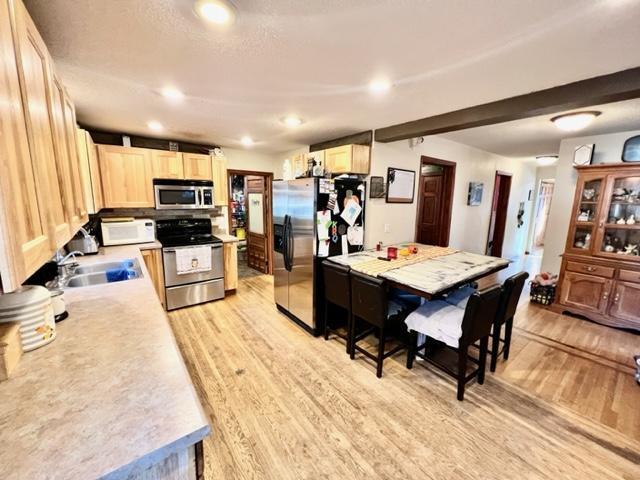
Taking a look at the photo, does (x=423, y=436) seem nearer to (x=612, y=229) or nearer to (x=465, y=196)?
(x=612, y=229)

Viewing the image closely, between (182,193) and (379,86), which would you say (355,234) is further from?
(182,193)

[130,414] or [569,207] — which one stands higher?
[569,207]

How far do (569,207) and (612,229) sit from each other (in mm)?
547

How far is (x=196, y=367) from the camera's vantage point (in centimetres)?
244

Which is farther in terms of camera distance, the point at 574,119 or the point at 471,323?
the point at 574,119

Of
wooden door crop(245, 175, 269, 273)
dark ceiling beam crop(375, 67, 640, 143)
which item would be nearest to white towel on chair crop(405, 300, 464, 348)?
dark ceiling beam crop(375, 67, 640, 143)

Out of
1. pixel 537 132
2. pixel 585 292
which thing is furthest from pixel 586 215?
pixel 537 132

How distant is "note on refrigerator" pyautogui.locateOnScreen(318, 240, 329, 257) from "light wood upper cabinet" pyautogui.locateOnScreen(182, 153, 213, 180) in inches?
85.4

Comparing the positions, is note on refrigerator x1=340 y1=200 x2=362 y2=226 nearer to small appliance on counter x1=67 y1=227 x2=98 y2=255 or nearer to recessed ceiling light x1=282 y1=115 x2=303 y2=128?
recessed ceiling light x1=282 y1=115 x2=303 y2=128

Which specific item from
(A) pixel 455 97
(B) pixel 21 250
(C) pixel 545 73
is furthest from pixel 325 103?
(B) pixel 21 250

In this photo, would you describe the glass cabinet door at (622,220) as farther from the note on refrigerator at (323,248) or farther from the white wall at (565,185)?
the note on refrigerator at (323,248)

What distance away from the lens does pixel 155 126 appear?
3.15 m

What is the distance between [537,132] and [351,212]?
8.66 ft

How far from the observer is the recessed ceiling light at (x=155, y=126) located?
2.99m
